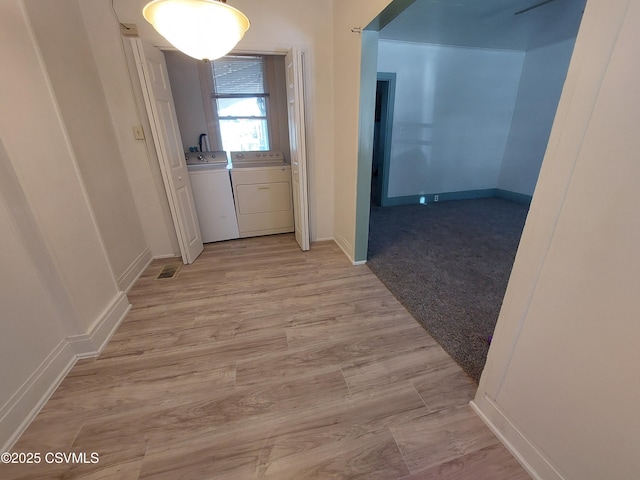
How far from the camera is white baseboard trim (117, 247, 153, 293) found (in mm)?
2180

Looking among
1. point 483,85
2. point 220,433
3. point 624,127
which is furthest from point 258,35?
point 483,85

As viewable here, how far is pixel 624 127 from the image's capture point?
632 mm

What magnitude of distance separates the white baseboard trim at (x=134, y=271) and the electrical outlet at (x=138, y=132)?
3.53 feet

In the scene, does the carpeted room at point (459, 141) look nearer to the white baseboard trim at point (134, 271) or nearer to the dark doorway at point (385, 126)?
the dark doorway at point (385, 126)

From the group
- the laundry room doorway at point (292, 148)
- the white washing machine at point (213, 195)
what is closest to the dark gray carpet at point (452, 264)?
the laundry room doorway at point (292, 148)

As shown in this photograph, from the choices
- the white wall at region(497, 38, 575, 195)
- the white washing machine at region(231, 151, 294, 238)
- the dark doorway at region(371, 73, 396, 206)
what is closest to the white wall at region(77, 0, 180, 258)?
the white washing machine at region(231, 151, 294, 238)

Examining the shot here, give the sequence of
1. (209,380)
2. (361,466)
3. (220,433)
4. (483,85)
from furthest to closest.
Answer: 1. (483,85)
2. (209,380)
3. (220,433)
4. (361,466)

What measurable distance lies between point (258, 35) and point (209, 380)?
2.76 metres

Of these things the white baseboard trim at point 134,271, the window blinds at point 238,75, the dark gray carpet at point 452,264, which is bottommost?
the dark gray carpet at point 452,264

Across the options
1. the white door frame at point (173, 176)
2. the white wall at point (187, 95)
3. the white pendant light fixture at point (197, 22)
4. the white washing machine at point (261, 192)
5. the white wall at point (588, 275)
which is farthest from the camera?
the white wall at point (187, 95)

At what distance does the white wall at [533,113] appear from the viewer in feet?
12.6

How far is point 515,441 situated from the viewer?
1.04 m

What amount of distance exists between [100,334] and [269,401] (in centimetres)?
119

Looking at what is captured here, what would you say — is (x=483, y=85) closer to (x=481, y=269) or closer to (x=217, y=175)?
(x=481, y=269)
